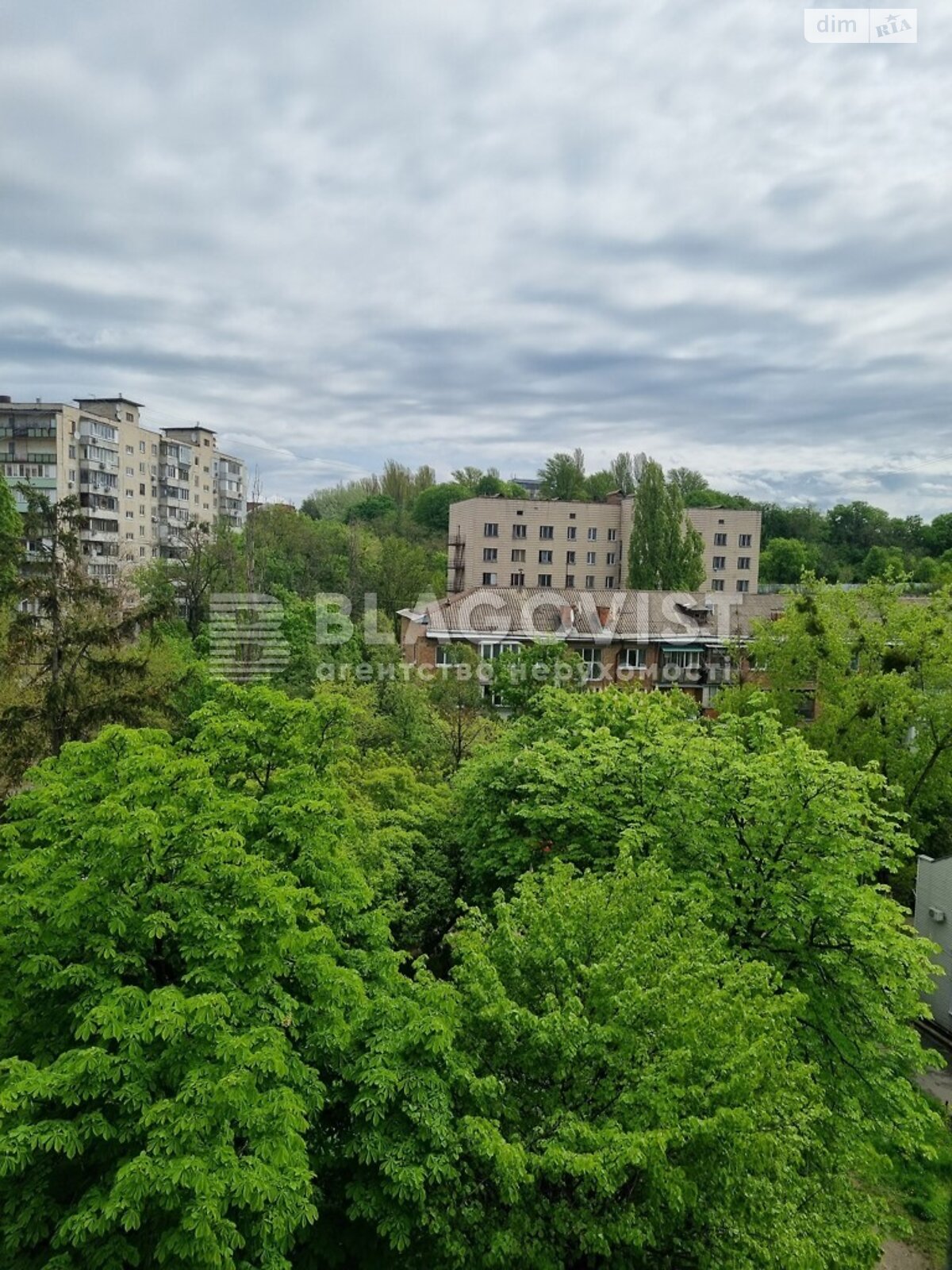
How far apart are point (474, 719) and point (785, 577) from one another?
181 ft

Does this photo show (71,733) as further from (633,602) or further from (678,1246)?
(633,602)

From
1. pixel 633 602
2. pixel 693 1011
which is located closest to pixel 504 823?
pixel 693 1011

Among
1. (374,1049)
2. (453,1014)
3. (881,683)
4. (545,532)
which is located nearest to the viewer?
(374,1049)

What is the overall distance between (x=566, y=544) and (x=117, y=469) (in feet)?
115

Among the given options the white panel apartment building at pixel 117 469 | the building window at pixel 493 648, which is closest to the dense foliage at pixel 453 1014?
the building window at pixel 493 648

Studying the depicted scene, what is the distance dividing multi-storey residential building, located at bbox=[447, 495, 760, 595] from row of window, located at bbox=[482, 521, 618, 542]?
0.06m

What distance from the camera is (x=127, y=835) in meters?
7.57

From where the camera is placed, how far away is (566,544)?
58844mm

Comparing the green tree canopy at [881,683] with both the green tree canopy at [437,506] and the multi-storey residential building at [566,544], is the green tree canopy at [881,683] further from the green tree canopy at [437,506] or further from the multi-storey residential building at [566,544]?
the green tree canopy at [437,506]

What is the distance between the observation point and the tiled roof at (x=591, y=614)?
37625 millimetres

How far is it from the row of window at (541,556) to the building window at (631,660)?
19906 millimetres

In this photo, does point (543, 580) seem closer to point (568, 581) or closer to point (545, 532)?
point (568, 581)

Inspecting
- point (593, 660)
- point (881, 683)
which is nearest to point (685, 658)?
point (593, 660)

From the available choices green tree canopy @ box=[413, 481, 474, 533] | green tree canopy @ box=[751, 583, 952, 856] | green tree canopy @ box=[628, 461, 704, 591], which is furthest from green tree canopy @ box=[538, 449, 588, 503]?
green tree canopy @ box=[751, 583, 952, 856]
